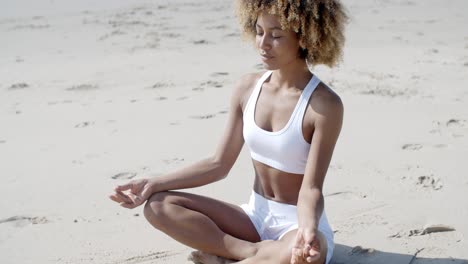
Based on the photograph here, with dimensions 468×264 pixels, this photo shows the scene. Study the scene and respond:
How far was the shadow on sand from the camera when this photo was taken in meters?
2.93

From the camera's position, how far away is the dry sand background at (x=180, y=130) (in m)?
3.26

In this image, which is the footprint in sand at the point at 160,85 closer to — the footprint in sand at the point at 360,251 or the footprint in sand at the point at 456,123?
the footprint in sand at the point at 456,123

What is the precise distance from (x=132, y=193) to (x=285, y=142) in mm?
691

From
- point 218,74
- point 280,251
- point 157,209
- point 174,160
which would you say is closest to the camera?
point 280,251

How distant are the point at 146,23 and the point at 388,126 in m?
4.80

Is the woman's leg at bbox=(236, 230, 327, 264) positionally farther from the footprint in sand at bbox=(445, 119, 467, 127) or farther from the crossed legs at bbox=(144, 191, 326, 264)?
the footprint in sand at bbox=(445, 119, 467, 127)

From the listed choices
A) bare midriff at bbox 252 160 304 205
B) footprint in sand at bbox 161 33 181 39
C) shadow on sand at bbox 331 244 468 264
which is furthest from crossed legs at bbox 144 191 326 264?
footprint in sand at bbox 161 33 181 39

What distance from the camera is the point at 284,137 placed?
107 inches

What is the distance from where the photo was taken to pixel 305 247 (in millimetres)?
2451

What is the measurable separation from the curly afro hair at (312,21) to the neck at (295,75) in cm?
3

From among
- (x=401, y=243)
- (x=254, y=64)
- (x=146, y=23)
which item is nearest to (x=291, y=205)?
(x=401, y=243)

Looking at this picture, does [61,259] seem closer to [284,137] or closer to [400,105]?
[284,137]

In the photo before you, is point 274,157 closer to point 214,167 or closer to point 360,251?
point 214,167

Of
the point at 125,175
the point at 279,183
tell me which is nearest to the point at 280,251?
the point at 279,183
